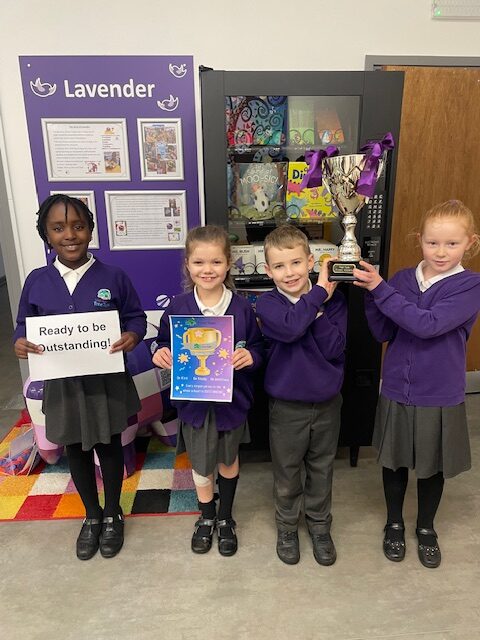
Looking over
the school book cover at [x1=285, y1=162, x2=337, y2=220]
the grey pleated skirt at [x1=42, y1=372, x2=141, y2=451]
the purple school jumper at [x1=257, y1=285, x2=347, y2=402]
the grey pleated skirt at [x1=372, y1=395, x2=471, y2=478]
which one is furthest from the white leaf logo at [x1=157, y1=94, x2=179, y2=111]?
the grey pleated skirt at [x1=372, y1=395, x2=471, y2=478]

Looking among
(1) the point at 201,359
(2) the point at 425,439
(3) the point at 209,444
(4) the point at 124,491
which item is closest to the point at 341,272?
(1) the point at 201,359

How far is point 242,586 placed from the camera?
5.75 ft

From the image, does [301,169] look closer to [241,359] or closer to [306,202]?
[306,202]

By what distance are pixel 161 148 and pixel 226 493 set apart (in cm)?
187

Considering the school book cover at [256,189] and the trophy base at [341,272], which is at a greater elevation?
the school book cover at [256,189]

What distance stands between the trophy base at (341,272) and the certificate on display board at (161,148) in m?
1.41

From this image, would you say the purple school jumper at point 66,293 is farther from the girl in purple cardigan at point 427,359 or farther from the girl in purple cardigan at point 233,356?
the girl in purple cardigan at point 427,359

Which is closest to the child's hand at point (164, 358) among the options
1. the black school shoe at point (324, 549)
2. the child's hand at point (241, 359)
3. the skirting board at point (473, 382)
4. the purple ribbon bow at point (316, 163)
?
the child's hand at point (241, 359)

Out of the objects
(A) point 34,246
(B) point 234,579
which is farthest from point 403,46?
(B) point 234,579

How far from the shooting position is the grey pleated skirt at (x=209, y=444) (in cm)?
177

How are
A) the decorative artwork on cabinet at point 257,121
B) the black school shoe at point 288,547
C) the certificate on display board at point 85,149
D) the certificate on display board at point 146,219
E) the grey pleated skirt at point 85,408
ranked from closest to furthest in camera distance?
the grey pleated skirt at point 85,408 < the black school shoe at point 288,547 < the decorative artwork on cabinet at point 257,121 < the certificate on display board at point 85,149 < the certificate on display board at point 146,219

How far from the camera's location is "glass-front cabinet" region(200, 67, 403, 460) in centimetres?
195

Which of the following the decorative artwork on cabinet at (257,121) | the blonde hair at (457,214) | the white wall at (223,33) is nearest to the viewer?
the blonde hair at (457,214)

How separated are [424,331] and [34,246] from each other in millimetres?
2285
